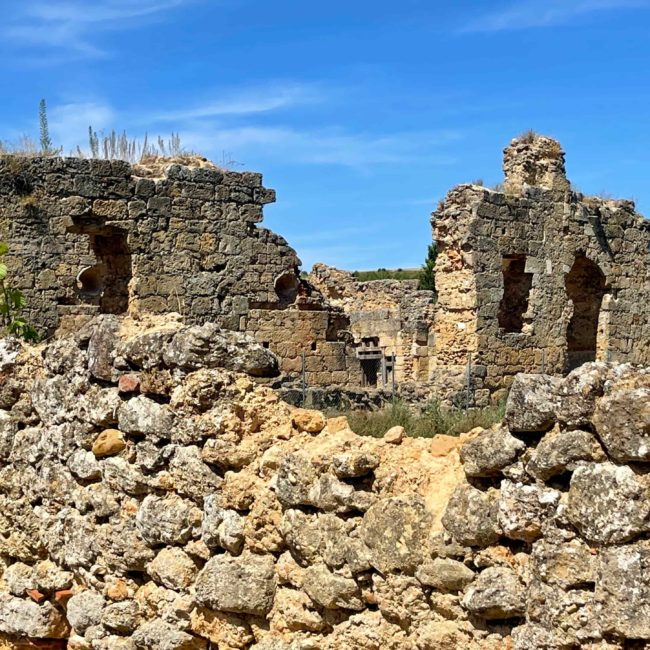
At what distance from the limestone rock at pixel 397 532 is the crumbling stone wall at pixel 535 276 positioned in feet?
42.9

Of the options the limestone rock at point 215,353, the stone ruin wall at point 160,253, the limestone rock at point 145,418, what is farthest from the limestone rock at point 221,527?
the stone ruin wall at point 160,253

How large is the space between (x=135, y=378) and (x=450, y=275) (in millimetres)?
12591

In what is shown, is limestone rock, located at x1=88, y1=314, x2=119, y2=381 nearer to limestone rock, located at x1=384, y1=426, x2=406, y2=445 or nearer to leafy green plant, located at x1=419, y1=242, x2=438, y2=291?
limestone rock, located at x1=384, y1=426, x2=406, y2=445

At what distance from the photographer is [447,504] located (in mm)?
3553

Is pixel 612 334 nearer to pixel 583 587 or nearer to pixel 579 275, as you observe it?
pixel 579 275

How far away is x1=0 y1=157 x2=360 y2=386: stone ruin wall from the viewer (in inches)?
551

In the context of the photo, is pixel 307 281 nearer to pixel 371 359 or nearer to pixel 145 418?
pixel 371 359

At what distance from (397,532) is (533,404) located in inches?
28.3

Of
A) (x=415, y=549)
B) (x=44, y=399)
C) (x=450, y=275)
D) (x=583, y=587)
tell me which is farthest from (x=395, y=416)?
(x=450, y=275)

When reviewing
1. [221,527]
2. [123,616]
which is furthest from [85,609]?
[221,527]

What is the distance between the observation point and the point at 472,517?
342 cm

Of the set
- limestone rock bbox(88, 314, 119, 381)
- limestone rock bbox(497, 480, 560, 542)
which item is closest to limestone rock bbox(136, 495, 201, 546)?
limestone rock bbox(88, 314, 119, 381)

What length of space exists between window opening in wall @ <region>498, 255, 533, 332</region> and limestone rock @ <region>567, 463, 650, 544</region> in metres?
14.8

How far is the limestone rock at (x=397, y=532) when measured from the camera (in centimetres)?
358
